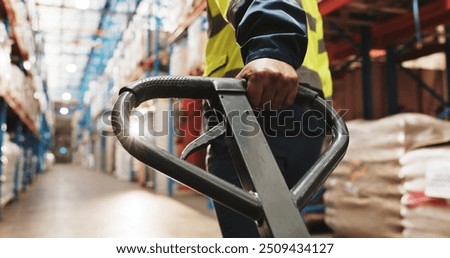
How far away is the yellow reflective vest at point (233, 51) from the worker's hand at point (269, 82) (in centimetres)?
35

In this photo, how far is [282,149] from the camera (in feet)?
3.93

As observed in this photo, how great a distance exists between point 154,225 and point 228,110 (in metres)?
3.28

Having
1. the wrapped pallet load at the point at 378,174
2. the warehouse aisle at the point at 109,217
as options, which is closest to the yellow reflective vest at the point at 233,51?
the wrapped pallet load at the point at 378,174

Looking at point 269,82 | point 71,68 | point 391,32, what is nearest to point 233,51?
point 269,82

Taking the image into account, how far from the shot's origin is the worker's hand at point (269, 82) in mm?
834

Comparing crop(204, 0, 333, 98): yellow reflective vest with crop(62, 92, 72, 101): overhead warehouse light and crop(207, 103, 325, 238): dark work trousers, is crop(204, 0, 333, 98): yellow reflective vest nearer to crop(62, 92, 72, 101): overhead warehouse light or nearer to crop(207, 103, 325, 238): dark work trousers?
crop(207, 103, 325, 238): dark work trousers

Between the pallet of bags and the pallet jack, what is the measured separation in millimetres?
1878

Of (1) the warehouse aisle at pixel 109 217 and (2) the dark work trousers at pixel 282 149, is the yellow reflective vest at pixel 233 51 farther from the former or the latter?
(1) the warehouse aisle at pixel 109 217

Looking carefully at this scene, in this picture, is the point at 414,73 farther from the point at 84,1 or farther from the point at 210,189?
the point at 84,1

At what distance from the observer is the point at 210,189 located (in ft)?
2.33

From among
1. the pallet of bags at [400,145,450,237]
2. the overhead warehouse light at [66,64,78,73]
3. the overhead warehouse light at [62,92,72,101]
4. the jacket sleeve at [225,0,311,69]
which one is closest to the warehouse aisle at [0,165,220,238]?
the pallet of bags at [400,145,450,237]

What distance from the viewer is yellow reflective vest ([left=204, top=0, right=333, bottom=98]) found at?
48.5 inches
